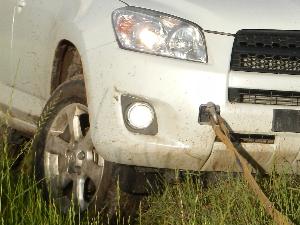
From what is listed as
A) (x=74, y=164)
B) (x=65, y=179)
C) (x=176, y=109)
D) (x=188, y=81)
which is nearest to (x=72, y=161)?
(x=74, y=164)

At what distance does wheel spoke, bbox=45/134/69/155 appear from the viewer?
470 cm

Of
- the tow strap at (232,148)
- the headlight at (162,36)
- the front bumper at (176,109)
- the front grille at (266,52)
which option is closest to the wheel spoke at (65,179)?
the front bumper at (176,109)

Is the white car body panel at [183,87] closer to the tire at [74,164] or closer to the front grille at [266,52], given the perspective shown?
the front grille at [266,52]

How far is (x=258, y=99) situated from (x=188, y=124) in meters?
0.36

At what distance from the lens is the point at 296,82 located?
13.2 ft

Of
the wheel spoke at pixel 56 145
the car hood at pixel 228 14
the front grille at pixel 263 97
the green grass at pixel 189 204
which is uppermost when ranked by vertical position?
the car hood at pixel 228 14

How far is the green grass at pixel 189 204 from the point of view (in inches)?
151

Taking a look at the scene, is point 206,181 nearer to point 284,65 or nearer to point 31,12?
point 284,65

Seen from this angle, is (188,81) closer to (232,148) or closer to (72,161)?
(232,148)

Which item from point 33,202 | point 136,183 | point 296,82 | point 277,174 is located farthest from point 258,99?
point 33,202

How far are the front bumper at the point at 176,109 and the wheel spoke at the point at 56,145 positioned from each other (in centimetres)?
58

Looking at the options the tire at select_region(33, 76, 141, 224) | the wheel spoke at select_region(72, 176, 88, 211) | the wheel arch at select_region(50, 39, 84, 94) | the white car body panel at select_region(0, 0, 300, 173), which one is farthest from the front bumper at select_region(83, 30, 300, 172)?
the wheel arch at select_region(50, 39, 84, 94)

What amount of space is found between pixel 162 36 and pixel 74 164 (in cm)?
97

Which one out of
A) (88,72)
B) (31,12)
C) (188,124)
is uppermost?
(31,12)
